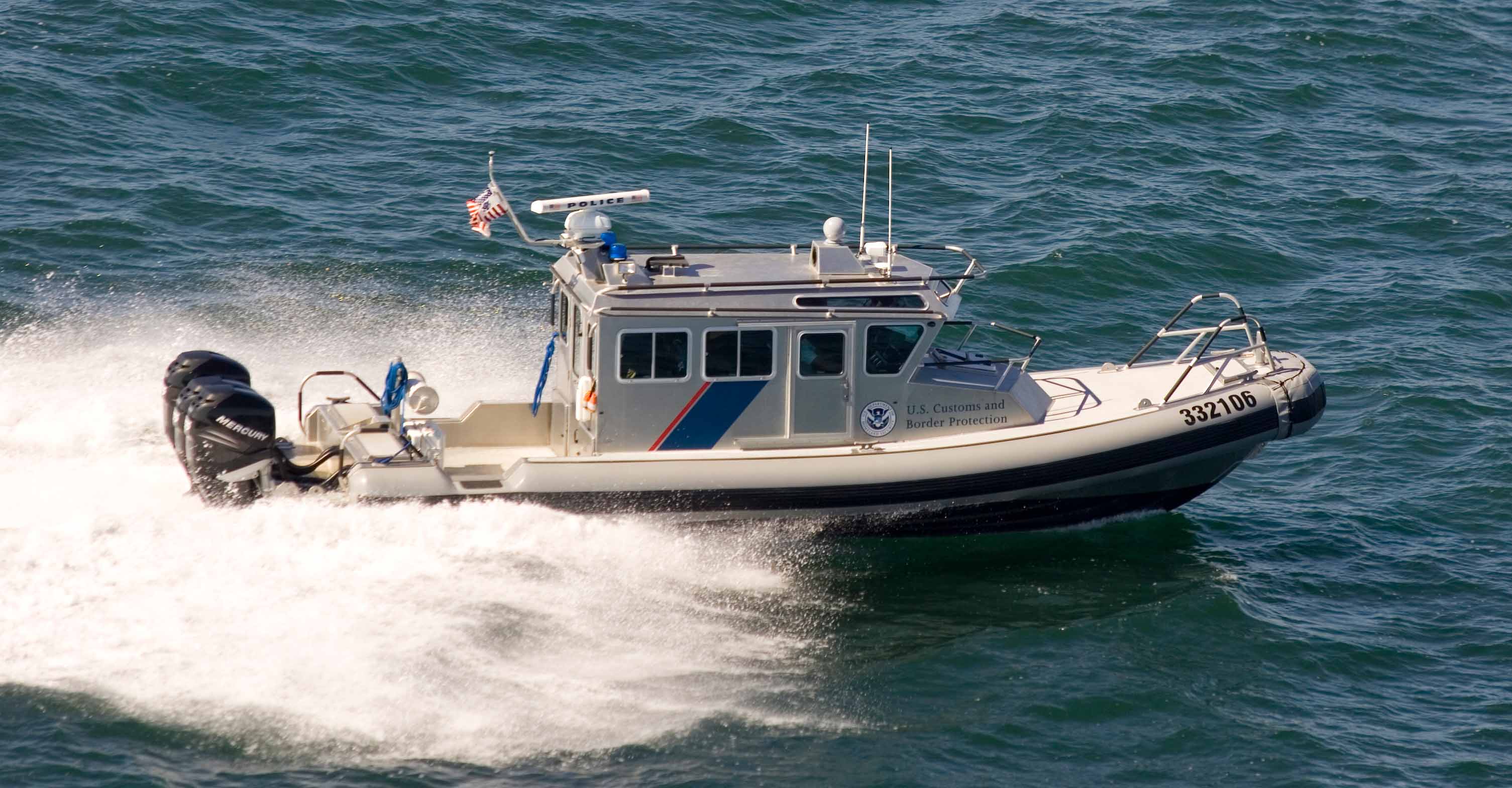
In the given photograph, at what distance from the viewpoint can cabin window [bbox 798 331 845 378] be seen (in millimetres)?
12180

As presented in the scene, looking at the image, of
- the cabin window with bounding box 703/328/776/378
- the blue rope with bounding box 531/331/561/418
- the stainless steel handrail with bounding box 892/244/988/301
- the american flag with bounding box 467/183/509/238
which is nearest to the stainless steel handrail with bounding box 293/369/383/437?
the blue rope with bounding box 531/331/561/418

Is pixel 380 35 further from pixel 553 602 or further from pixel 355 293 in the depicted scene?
pixel 553 602

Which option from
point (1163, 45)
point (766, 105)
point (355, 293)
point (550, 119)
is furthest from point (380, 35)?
point (1163, 45)

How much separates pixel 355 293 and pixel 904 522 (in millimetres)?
7342

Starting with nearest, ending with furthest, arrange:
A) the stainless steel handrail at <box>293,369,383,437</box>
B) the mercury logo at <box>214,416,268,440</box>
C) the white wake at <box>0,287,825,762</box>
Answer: the white wake at <box>0,287,825,762</box> → the mercury logo at <box>214,416,268,440</box> → the stainless steel handrail at <box>293,369,383,437</box>

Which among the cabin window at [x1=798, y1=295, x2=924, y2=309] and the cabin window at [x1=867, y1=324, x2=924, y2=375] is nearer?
the cabin window at [x1=798, y1=295, x2=924, y2=309]

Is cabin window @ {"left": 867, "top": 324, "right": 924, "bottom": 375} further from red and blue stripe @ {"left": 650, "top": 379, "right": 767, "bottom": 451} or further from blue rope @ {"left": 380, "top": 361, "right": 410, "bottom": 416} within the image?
blue rope @ {"left": 380, "top": 361, "right": 410, "bottom": 416}

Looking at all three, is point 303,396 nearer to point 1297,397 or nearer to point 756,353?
point 756,353

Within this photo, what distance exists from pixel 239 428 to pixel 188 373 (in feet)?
2.80

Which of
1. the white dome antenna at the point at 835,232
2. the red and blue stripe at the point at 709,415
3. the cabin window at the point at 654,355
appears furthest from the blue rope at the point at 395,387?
the white dome antenna at the point at 835,232

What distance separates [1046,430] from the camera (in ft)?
41.3

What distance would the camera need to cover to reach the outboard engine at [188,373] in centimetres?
1205

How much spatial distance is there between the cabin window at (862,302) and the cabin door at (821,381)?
16 centimetres

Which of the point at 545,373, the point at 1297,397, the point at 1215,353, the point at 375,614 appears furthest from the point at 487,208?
the point at 1297,397
